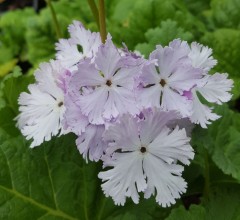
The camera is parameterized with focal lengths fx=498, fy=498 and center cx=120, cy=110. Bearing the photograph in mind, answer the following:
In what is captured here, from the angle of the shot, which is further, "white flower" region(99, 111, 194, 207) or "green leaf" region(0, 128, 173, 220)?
"green leaf" region(0, 128, 173, 220)

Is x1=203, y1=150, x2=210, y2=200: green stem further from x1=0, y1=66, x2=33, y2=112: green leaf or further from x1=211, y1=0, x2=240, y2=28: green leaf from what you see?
x1=211, y1=0, x2=240, y2=28: green leaf

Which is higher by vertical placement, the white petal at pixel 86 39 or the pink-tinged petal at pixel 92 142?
the white petal at pixel 86 39

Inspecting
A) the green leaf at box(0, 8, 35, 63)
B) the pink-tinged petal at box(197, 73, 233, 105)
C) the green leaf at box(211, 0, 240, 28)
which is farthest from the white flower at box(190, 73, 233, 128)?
the green leaf at box(0, 8, 35, 63)

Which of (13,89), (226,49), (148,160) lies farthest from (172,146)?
(226,49)

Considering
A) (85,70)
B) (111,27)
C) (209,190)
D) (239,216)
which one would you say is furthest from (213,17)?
(85,70)

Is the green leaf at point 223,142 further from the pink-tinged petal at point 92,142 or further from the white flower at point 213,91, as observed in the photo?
the pink-tinged petal at point 92,142

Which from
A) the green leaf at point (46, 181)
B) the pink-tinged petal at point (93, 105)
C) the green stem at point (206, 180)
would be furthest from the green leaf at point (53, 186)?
the pink-tinged petal at point (93, 105)
